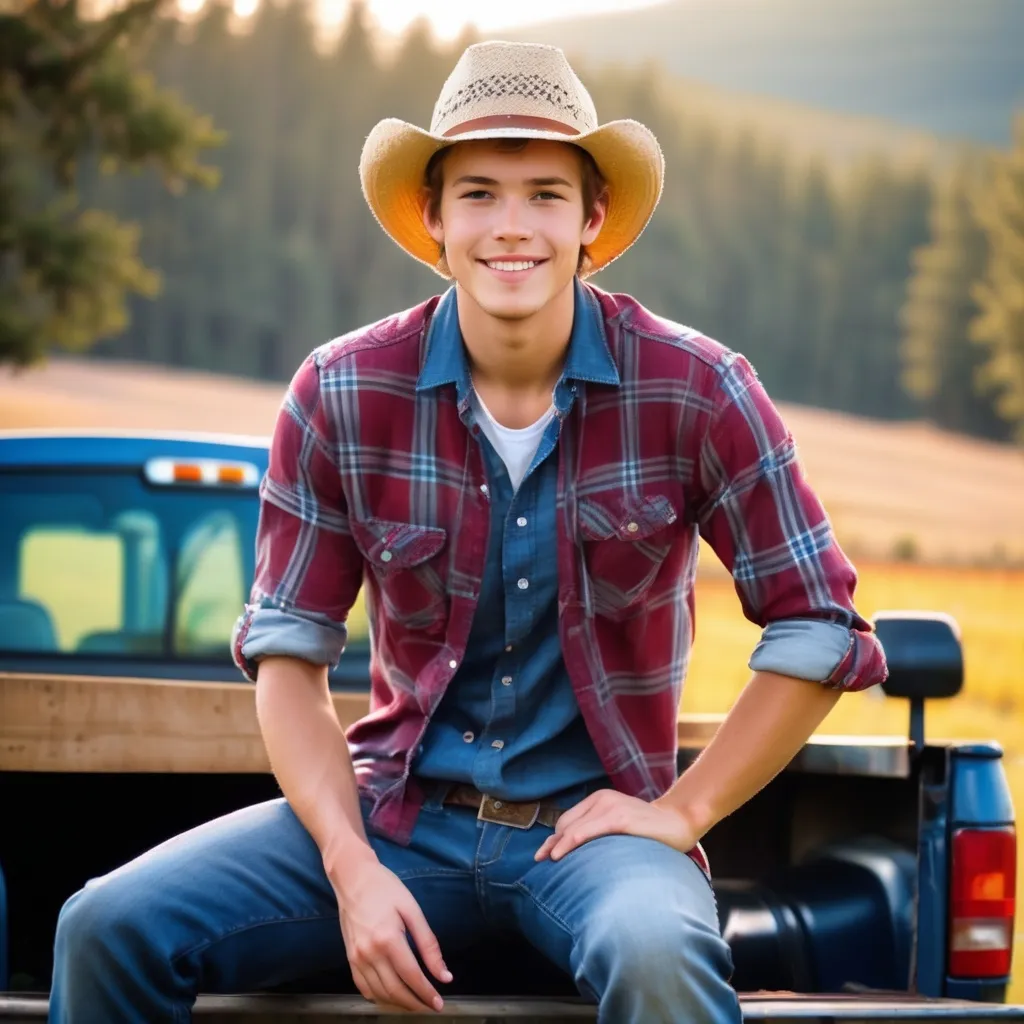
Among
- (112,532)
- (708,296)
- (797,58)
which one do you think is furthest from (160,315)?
(797,58)

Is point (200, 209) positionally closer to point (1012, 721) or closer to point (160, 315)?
point (160, 315)

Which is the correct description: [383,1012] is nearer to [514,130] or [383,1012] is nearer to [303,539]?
[303,539]

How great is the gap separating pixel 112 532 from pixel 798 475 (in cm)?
247

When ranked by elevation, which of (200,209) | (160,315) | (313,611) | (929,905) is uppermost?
(200,209)

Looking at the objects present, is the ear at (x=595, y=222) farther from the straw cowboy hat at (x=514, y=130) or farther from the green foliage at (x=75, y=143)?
the green foliage at (x=75, y=143)

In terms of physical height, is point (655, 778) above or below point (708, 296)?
below

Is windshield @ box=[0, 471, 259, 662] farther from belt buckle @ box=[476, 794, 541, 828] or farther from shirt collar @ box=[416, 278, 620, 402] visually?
belt buckle @ box=[476, 794, 541, 828]

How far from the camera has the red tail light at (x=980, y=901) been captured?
2.89 meters

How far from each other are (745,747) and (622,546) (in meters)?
0.37

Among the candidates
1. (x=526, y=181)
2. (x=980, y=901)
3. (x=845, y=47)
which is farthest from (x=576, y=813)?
(x=845, y=47)

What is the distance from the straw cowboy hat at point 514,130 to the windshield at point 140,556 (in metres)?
1.69

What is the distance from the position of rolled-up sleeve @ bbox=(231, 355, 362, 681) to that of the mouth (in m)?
0.34

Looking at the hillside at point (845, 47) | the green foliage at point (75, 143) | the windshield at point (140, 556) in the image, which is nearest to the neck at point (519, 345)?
the windshield at point (140, 556)

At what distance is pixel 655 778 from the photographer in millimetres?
2678
